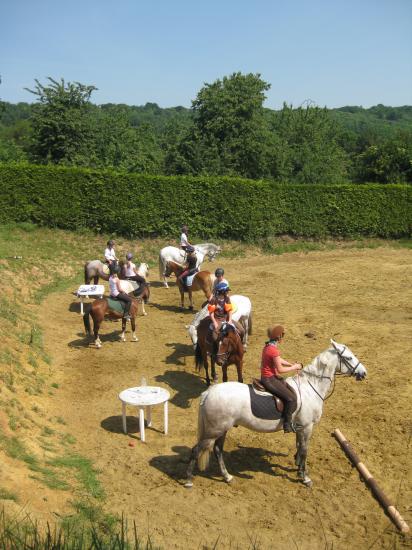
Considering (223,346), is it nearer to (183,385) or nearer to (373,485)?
(183,385)

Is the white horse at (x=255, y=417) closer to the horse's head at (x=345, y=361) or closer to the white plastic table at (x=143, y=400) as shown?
the horse's head at (x=345, y=361)

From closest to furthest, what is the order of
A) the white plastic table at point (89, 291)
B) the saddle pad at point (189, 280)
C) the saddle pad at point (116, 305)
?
the saddle pad at point (116, 305)
the white plastic table at point (89, 291)
the saddle pad at point (189, 280)

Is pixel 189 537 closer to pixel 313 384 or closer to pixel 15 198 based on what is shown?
pixel 313 384

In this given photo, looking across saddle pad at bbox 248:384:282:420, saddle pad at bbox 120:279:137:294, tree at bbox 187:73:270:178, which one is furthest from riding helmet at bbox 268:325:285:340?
tree at bbox 187:73:270:178

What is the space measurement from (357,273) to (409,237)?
33.7 ft

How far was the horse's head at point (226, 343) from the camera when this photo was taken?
1177 centimetres

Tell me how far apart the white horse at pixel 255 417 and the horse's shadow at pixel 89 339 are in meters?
7.46

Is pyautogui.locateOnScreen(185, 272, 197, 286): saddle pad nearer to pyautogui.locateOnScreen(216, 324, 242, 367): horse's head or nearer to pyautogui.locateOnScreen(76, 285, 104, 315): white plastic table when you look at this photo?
pyautogui.locateOnScreen(76, 285, 104, 315): white plastic table

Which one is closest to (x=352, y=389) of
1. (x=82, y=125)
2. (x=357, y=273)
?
(x=357, y=273)

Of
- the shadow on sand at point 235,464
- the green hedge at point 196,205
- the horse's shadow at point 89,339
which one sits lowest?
the shadow on sand at point 235,464

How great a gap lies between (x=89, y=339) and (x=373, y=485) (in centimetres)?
968

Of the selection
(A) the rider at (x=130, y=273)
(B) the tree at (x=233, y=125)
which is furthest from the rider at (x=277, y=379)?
(B) the tree at (x=233, y=125)

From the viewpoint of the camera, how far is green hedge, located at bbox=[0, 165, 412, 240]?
90.4ft

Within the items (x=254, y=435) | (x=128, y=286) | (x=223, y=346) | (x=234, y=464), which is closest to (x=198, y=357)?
(x=223, y=346)
